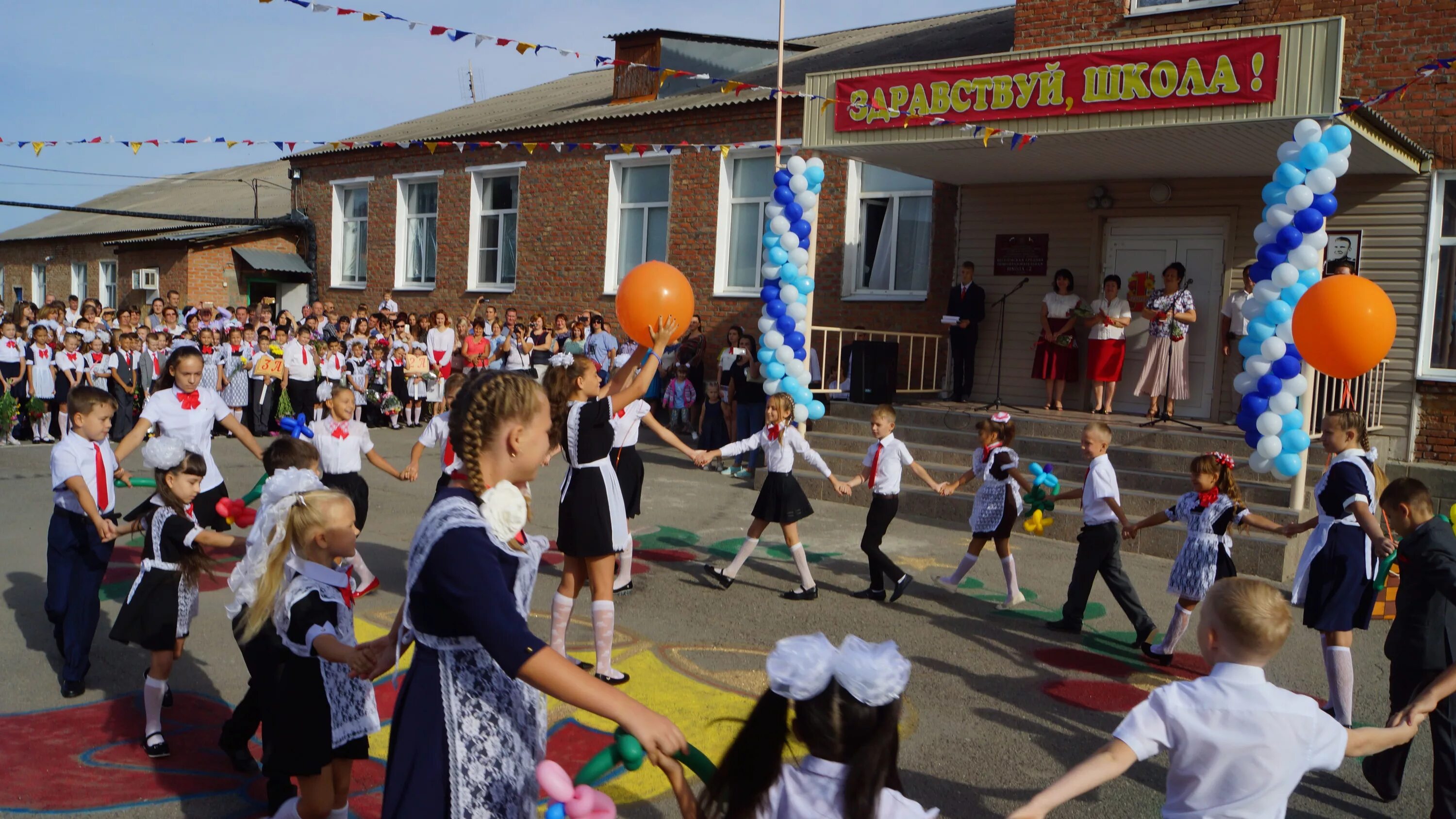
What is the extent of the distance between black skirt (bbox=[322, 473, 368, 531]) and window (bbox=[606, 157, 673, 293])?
11.6 meters

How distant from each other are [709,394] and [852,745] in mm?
12718

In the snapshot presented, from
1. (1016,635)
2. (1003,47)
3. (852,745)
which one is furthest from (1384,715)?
(1003,47)

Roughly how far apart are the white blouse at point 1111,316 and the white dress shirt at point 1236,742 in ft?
35.2

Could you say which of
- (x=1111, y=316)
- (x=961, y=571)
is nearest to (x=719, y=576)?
(x=961, y=571)

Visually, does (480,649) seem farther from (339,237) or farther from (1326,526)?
(339,237)

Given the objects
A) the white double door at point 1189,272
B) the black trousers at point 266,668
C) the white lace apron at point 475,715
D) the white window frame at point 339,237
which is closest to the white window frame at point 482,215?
the white window frame at point 339,237

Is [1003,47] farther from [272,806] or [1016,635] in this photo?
[272,806]

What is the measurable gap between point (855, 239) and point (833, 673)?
14295mm

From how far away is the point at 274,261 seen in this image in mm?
25453

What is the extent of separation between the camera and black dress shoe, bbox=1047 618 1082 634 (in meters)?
7.05

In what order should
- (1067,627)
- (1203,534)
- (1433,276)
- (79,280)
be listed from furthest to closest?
(79,280) → (1433,276) → (1067,627) → (1203,534)

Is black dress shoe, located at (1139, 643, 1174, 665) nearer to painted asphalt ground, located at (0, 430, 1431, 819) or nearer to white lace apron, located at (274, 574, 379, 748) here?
painted asphalt ground, located at (0, 430, 1431, 819)

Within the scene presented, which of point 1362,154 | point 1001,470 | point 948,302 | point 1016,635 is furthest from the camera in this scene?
point 948,302

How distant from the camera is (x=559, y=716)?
5.21m
